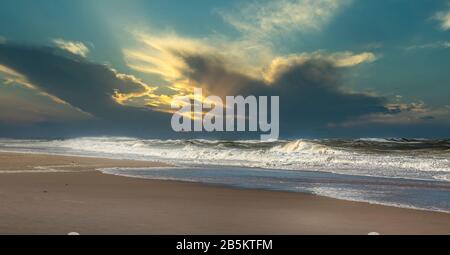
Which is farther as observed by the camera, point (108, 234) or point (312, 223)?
point (312, 223)

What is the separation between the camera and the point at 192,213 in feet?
25.3

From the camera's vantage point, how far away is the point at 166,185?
1264cm

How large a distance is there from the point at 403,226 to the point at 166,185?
23.9 feet

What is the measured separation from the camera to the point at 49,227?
6.10m

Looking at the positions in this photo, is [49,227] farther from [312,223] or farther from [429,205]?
[429,205]

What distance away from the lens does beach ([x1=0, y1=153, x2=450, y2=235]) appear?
6324mm

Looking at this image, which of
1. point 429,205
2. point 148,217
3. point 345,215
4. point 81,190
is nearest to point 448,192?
point 429,205

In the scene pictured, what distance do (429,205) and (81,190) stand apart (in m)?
8.01

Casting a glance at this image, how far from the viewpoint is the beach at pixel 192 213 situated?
20.7ft

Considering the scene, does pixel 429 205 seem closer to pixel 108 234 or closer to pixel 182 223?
pixel 182 223
